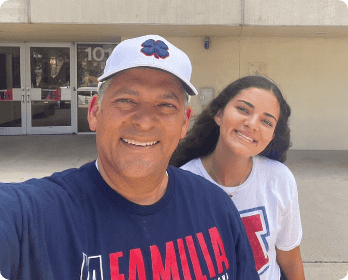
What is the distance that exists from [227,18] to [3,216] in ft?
22.9

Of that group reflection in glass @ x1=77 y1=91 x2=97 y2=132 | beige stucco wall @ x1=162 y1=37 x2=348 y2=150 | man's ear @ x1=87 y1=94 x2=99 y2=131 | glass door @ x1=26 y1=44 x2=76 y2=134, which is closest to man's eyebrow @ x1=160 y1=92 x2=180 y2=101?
man's ear @ x1=87 y1=94 x2=99 y2=131

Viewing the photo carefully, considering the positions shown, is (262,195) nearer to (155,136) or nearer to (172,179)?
(172,179)

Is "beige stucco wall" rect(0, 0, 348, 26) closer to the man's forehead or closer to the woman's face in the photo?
the woman's face

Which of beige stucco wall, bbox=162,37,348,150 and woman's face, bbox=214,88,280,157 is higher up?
beige stucco wall, bbox=162,37,348,150

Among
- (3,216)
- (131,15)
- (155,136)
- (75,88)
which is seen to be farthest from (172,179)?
(75,88)

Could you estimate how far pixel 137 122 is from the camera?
1.35 m

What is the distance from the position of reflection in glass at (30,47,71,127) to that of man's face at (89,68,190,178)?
34.3ft

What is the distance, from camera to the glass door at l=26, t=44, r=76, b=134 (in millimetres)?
11133

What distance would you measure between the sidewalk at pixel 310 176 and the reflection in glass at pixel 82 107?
580 mm

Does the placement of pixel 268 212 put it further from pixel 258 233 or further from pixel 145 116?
pixel 145 116

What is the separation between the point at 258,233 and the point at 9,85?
1085 centimetres

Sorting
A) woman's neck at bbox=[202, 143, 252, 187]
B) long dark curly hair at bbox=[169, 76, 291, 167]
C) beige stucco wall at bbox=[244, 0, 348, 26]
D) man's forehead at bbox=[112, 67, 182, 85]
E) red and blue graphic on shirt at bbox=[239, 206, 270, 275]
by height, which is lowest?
red and blue graphic on shirt at bbox=[239, 206, 270, 275]

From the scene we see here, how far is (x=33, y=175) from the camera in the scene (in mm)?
6434

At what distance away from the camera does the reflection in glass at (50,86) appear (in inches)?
439
